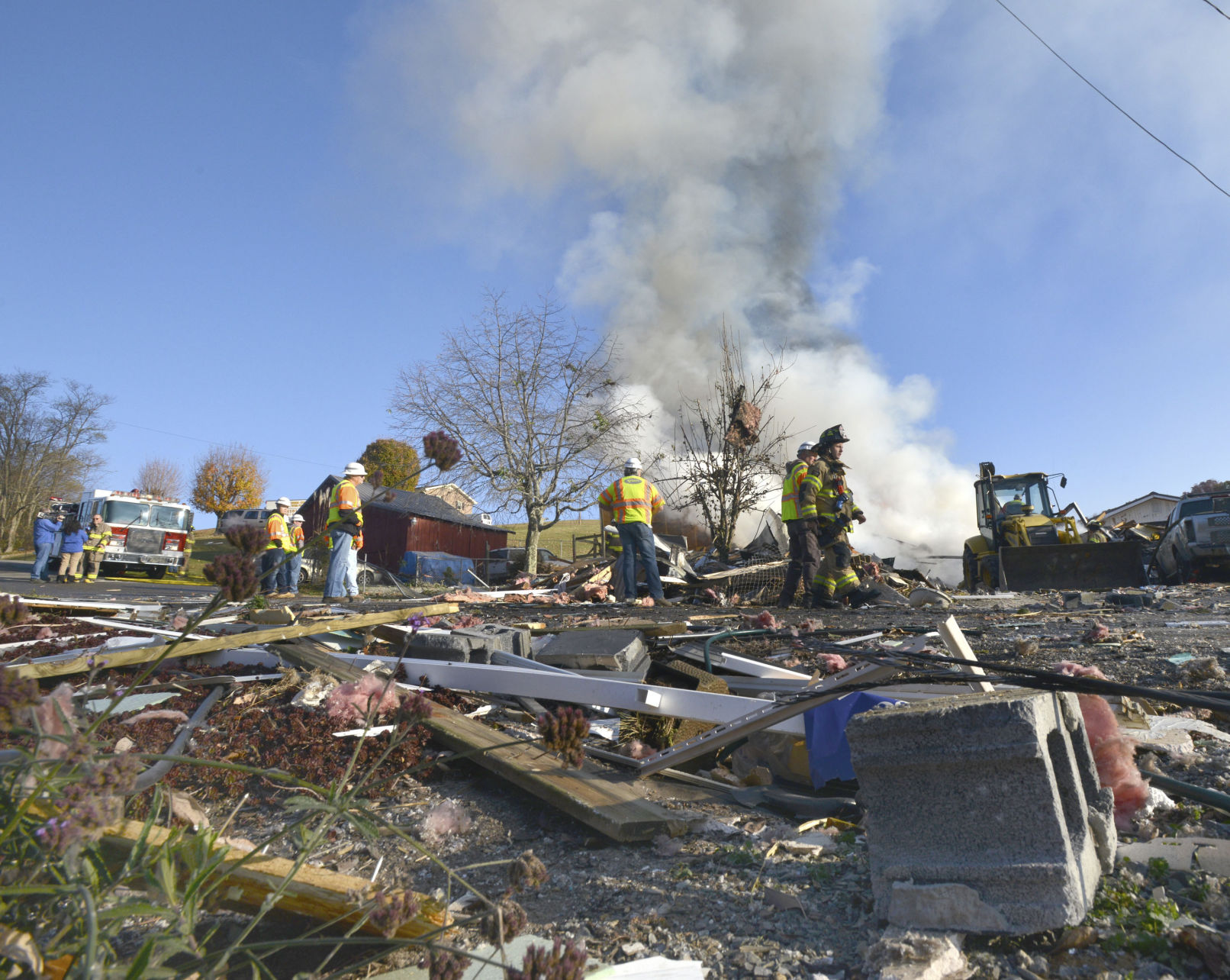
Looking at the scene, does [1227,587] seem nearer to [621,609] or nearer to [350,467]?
[621,609]

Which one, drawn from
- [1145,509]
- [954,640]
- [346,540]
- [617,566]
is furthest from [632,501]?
[1145,509]

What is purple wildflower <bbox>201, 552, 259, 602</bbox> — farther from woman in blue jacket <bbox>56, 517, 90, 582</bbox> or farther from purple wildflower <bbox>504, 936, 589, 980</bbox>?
woman in blue jacket <bbox>56, 517, 90, 582</bbox>

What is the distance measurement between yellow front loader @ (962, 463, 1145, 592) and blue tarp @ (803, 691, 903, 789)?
12.4m

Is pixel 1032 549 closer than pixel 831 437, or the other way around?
pixel 831 437

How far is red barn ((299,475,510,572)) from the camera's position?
33750 millimetres

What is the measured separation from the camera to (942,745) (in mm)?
1819

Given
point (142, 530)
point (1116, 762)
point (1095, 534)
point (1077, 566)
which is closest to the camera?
point (1116, 762)

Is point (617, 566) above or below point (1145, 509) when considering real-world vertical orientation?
below

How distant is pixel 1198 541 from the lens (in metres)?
14.5

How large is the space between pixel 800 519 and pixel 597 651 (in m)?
4.98

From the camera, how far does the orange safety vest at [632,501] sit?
33.4ft

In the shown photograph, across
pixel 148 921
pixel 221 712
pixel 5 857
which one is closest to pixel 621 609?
pixel 221 712

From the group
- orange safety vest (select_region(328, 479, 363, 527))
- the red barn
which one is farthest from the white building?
orange safety vest (select_region(328, 479, 363, 527))

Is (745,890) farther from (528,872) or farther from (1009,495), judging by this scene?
(1009,495)
